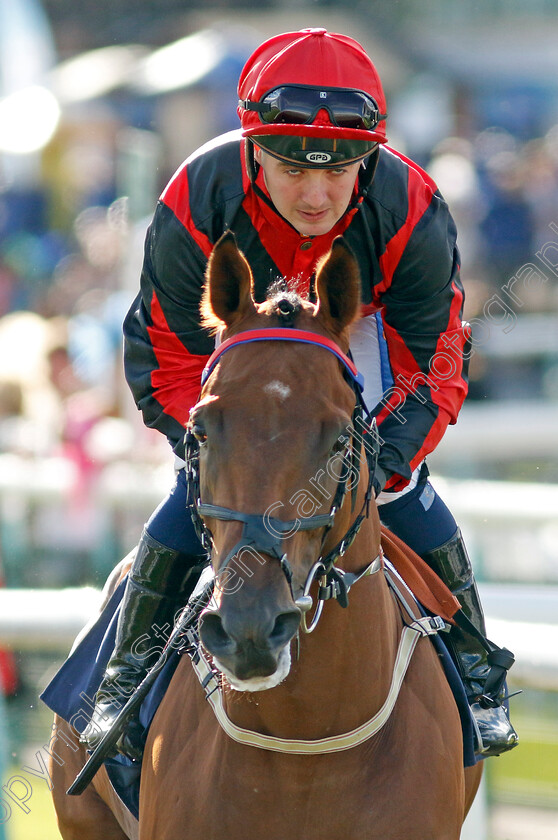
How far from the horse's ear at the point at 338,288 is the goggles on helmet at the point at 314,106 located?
452mm

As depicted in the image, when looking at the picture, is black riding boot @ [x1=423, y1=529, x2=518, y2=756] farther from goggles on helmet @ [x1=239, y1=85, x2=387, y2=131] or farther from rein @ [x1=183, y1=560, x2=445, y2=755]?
goggles on helmet @ [x1=239, y1=85, x2=387, y2=131]

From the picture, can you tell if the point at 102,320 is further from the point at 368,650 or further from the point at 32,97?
the point at 368,650

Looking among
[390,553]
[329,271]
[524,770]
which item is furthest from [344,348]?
[524,770]

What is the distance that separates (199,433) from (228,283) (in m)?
0.47

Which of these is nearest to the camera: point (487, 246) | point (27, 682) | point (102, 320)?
point (27, 682)

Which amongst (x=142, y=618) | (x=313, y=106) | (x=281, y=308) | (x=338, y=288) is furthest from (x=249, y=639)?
(x=313, y=106)

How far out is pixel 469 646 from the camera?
3.86 metres

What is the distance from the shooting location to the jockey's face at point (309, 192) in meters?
3.38

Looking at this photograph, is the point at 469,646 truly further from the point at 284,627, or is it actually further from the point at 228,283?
the point at 228,283

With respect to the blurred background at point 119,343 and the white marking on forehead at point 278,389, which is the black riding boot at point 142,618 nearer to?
the white marking on forehead at point 278,389

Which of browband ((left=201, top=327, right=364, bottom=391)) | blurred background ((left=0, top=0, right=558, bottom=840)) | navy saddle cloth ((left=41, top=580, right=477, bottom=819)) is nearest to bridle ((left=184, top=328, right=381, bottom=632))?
browband ((left=201, top=327, right=364, bottom=391))

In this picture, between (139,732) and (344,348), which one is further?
(139,732)

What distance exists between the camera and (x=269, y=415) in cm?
278

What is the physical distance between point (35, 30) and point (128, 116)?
168 centimetres
